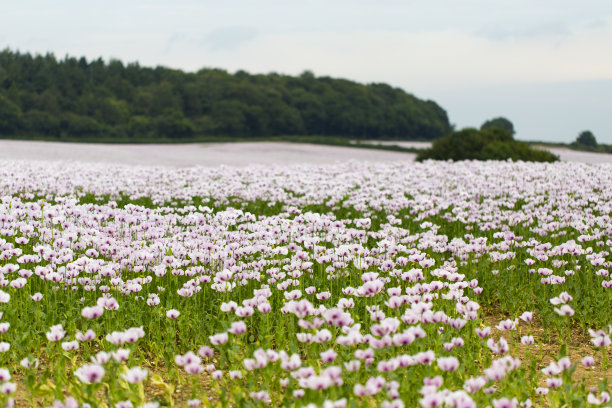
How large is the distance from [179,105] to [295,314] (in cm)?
5918

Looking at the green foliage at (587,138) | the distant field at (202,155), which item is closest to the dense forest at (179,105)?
the distant field at (202,155)

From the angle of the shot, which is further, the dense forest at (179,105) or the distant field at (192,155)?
the dense forest at (179,105)

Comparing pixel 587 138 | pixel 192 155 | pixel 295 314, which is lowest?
pixel 295 314

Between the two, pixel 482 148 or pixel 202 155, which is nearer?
pixel 482 148

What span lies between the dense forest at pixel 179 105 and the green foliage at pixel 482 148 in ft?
102

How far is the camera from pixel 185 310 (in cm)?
663

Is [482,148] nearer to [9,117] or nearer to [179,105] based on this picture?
[179,105]

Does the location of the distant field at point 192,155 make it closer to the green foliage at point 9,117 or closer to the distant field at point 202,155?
the distant field at point 202,155

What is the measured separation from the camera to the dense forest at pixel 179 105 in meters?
54.9

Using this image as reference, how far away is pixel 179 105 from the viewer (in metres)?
62.1

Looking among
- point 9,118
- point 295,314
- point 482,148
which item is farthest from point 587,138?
point 295,314

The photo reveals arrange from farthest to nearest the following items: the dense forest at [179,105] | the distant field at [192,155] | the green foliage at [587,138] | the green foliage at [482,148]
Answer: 1. the green foliage at [587,138]
2. the dense forest at [179,105]
3. the distant field at [192,155]
4. the green foliage at [482,148]

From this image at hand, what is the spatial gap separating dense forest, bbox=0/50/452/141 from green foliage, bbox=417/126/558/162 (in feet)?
102

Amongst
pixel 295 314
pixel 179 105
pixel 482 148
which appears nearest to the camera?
pixel 295 314
